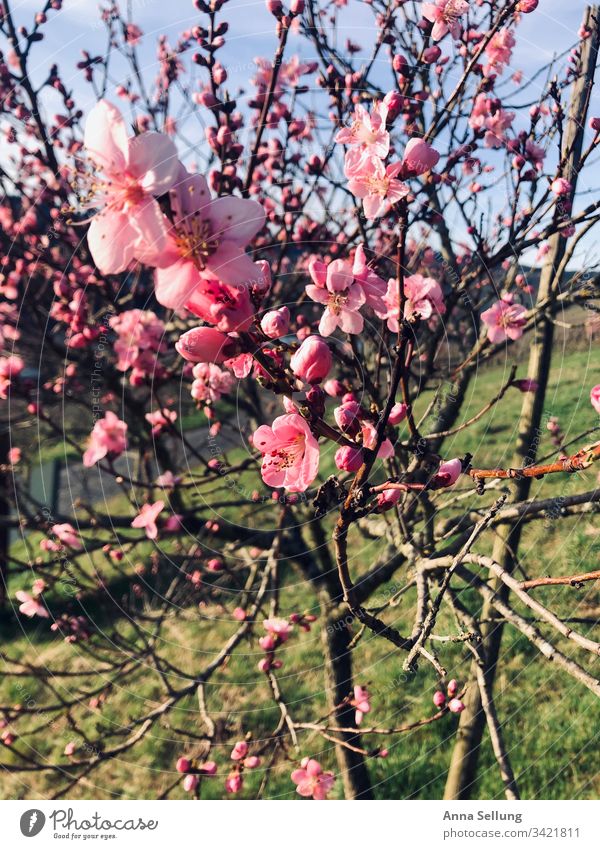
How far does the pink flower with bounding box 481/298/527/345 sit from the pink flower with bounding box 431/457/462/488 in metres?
0.78

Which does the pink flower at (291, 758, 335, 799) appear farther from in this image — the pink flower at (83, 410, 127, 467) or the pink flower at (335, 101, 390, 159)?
the pink flower at (335, 101, 390, 159)

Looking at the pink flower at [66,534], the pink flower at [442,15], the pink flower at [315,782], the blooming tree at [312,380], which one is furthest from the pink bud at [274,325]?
the pink flower at [315,782]

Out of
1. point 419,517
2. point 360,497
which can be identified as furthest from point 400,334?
point 419,517

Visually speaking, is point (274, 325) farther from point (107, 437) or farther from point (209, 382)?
point (107, 437)

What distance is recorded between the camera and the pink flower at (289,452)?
0.78 meters

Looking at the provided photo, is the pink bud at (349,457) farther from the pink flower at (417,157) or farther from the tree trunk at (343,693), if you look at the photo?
the tree trunk at (343,693)

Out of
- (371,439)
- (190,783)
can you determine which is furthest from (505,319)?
(190,783)

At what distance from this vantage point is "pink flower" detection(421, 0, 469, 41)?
143 cm

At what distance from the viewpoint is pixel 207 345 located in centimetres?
72

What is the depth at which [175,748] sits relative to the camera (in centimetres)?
281

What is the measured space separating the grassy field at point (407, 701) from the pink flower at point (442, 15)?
38.2 inches

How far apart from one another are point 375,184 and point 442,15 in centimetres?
81

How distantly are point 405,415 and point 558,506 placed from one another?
38 cm

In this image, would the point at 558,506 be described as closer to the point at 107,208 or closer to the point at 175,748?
the point at 107,208
